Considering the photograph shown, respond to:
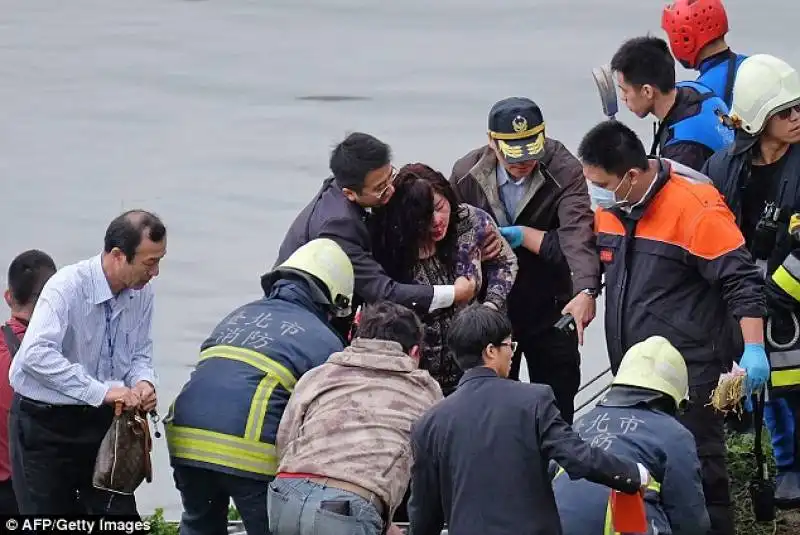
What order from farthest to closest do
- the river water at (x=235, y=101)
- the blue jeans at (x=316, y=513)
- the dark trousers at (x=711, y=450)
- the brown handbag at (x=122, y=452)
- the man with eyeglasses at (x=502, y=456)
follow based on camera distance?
the river water at (x=235, y=101) < the dark trousers at (x=711, y=450) < the brown handbag at (x=122, y=452) < the blue jeans at (x=316, y=513) < the man with eyeglasses at (x=502, y=456)

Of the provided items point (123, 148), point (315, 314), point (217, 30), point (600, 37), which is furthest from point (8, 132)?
point (315, 314)

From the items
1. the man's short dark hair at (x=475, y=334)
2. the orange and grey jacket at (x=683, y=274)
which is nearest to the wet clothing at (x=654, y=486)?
the man's short dark hair at (x=475, y=334)

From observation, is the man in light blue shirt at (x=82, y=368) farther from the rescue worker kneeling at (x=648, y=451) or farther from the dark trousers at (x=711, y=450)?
the dark trousers at (x=711, y=450)

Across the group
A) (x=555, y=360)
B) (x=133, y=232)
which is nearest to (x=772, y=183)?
(x=555, y=360)

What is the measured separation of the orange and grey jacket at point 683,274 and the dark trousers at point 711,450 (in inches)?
2.7

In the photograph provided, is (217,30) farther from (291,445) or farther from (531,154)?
(291,445)

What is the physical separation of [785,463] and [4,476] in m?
2.89

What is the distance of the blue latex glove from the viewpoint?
6.46m

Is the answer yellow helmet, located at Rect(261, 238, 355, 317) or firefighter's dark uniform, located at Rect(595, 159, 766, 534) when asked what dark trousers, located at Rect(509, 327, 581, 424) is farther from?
yellow helmet, located at Rect(261, 238, 355, 317)

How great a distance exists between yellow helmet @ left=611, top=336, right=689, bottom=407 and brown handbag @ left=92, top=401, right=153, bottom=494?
1603 mm

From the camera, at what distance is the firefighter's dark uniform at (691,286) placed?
5738 millimetres

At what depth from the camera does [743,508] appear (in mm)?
6703

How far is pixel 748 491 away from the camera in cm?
676

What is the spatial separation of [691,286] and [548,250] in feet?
2.39
